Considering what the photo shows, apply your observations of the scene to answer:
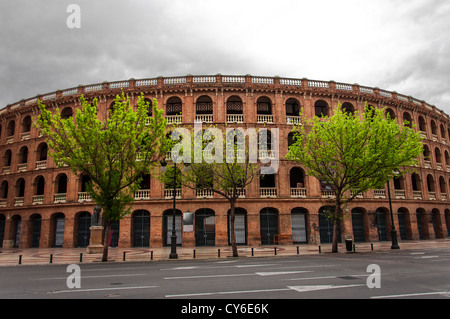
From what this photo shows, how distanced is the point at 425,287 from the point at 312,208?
21051 millimetres

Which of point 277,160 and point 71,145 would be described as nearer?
point 71,145

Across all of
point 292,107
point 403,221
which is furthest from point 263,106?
point 403,221

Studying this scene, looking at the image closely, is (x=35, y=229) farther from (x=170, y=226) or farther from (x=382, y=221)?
(x=382, y=221)

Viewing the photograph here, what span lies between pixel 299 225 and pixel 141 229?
52.1 feet

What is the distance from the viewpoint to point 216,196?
2859 centimetres

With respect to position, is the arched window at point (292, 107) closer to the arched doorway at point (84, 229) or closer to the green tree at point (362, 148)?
the green tree at point (362, 148)

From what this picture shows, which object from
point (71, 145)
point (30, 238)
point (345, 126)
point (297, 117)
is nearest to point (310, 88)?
point (297, 117)

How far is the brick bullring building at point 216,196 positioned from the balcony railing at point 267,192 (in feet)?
0.36

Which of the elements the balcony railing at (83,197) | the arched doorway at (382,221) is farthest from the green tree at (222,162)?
the arched doorway at (382,221)

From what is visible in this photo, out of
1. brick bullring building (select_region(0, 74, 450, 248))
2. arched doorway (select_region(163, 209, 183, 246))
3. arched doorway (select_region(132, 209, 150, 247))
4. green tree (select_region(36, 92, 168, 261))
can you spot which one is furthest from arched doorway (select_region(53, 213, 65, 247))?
green tree (select_region(36, 92, 168, 261))

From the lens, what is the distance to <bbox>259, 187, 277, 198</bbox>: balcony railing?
2889cm

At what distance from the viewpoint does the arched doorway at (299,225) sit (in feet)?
96.0

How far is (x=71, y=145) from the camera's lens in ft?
60.5
